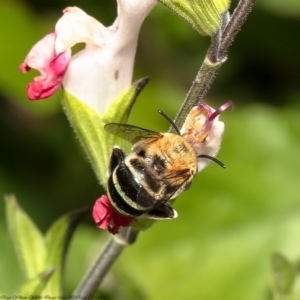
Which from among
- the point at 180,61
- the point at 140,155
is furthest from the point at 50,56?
the point at 180,61

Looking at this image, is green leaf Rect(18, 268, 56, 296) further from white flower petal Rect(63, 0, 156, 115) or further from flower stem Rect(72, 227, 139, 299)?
white flower petal Rect(63, 0, 156, 115)

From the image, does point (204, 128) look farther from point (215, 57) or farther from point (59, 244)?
point (59, 244)

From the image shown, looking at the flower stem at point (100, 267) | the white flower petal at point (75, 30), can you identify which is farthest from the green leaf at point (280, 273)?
the white flower petal at point (75, 30)

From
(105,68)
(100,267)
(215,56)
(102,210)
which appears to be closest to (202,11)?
(215,56)

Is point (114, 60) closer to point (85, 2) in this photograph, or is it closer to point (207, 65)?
point (207, 65)

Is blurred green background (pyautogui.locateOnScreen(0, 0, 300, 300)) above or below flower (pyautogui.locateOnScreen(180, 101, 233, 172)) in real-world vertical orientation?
below

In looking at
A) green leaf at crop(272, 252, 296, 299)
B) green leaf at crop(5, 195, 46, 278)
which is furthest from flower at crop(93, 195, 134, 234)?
green leaf at crop(272, 252, 296, 299)
